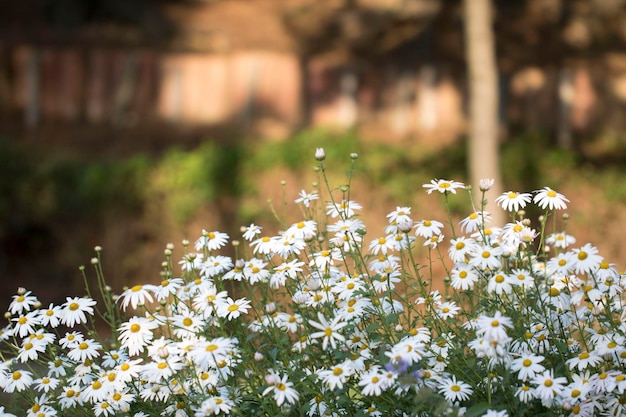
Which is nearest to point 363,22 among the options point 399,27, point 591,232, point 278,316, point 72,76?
point 399,27

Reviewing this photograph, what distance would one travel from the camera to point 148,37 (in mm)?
13406

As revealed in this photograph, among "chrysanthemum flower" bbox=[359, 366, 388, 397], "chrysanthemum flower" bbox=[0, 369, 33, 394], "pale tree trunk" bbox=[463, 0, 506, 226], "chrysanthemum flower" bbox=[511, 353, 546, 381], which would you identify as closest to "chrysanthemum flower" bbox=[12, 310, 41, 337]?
"chrysanthemum flower" bbox=[0, 369, 33, 394]

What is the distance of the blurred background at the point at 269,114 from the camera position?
902cm

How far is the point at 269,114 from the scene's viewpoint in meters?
11.5

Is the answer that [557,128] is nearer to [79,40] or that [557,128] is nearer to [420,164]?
[420,164]

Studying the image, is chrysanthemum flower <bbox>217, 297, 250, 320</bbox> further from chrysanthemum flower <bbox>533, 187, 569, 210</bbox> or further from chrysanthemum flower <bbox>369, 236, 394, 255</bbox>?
chrysanthemum flower <bbox>533, 187, 569, 210</bbox>

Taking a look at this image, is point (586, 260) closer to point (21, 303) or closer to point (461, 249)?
point (461, 249)

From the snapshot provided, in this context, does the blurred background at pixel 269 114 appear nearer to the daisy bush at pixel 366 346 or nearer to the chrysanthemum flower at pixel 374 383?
the daisy bush at pixel 366 346

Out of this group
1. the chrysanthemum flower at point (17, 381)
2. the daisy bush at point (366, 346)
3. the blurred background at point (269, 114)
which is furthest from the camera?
the blurred background at point (269, 114)

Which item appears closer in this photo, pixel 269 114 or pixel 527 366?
pixel 527 366

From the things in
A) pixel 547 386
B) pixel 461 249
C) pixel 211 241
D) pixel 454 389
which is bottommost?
pixel 547 386

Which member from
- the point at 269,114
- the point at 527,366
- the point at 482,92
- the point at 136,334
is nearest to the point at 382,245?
the point at 527,366

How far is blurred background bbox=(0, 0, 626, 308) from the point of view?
902 centimetres

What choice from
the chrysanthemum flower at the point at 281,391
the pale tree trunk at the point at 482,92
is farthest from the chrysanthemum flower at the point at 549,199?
the pale tree trunk at the point at 482,92
